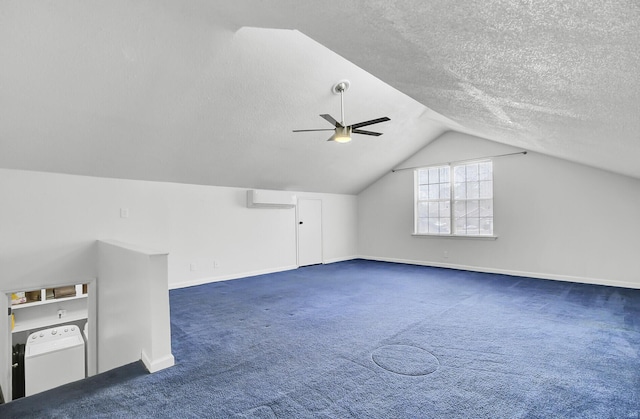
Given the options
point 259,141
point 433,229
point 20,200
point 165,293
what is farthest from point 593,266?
point 20,200

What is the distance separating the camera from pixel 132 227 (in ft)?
15.5

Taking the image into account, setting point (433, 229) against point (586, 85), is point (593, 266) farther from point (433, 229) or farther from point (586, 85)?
point (586, 85)

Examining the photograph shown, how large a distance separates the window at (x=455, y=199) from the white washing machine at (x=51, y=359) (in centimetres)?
729

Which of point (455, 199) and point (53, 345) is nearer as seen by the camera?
point (53, 345)

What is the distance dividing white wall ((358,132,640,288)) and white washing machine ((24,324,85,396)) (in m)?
6.93

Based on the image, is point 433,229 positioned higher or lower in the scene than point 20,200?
lower

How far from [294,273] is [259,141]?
9.52 feet

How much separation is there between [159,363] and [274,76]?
326 centimetres

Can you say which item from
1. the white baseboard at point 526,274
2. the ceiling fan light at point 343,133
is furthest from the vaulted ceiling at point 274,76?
the white baseboard at point 526,274

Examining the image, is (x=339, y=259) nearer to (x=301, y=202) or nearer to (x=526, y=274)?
(x=301, y=202)

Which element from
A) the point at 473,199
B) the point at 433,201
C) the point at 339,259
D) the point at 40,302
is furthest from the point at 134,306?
the point at 473,199

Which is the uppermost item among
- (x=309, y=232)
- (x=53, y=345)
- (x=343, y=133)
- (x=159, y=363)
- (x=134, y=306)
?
(x=343, y=133)

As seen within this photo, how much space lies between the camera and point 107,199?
14.8ft

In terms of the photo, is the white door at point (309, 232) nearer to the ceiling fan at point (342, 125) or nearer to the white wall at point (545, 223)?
the white wall at point (545, 223)
